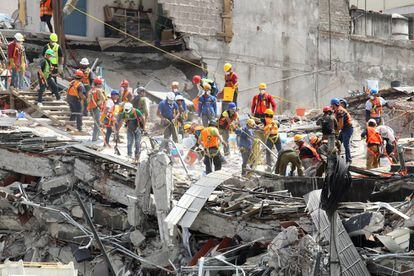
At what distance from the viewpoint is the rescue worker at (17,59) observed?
24375 mm

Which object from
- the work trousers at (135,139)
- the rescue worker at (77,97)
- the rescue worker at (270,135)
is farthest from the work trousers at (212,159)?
the rescue worker at (77,97)

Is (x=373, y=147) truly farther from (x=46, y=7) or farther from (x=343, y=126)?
(x=46, y=7)

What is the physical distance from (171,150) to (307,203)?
6.49 meters

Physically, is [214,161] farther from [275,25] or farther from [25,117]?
[275,25]

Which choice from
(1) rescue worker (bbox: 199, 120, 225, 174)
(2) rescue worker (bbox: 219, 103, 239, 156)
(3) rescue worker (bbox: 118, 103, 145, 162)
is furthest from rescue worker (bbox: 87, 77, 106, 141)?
(1) rescue worker (bbox: 199, 120, 225, 174)

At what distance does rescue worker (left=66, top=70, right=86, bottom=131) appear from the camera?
75.4 feet

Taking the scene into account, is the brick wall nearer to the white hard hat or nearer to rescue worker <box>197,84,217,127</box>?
rescue worker <box>197,84,217,127</box>

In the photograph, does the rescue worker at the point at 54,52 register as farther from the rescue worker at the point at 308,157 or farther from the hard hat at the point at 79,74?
the rescue worker at the point at 308,157

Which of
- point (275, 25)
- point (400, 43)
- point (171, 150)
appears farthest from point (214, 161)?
point (400, 43)

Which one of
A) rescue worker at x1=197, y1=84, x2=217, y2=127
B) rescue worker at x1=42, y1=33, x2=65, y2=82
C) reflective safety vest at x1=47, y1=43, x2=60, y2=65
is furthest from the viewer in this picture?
rescue worker at x1=42, y1=33, x2=65, y2=82

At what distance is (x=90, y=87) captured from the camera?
77.2 ft

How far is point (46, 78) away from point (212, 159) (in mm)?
6237

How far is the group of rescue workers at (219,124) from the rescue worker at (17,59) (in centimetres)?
3

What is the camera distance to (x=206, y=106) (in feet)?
74.3
